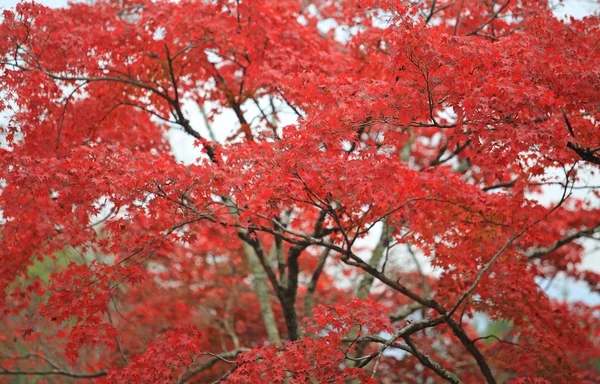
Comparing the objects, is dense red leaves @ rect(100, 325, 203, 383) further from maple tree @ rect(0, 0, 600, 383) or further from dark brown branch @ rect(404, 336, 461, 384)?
dark brown branch @ rect(404, 336, 461, 384)

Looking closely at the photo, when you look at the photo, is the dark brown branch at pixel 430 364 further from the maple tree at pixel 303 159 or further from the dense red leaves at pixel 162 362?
the dense red leaves at pixel 162 362

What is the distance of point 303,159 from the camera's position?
5.30 meters

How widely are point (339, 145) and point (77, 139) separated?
4008 mm

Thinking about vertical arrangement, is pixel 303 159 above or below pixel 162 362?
above

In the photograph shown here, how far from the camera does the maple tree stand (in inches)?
199

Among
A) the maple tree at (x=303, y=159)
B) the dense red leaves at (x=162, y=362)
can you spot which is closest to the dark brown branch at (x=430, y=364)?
the maple tree at (x=303, y=159)

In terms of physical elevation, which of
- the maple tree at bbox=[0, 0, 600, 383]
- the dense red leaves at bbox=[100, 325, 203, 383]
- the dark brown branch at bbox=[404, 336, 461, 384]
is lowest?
the dense red leaves at bbox=[100, 325, 203, 383]

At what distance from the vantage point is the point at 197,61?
25.7 ft

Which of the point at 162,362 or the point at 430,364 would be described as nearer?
the point at 162,362

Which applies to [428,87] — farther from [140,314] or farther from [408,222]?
[140,314]

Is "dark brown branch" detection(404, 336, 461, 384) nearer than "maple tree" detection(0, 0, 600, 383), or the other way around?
"maple tree" detection(0, 0, 600, 383)

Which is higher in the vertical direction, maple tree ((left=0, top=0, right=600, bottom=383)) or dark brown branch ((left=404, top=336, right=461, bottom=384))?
maple tree ((left=0, top=0, right=600, bottom=383))

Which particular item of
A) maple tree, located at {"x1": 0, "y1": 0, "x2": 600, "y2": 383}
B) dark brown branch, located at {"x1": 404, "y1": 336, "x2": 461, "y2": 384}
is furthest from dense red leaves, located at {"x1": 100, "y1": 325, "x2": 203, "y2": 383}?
dark brown branch, located at {"x1": 404, "y1": 336, "x2": 461, "y2": 384}

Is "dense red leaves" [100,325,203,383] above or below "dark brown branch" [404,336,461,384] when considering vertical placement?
below
